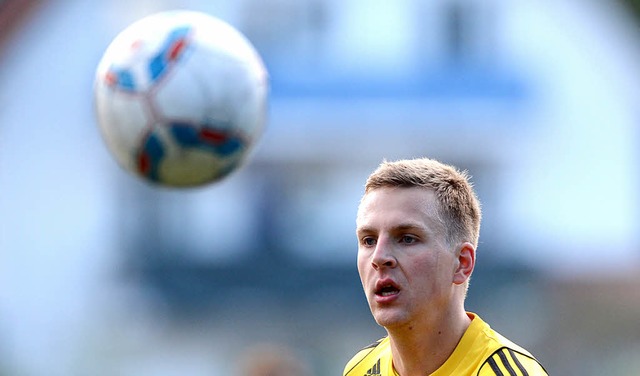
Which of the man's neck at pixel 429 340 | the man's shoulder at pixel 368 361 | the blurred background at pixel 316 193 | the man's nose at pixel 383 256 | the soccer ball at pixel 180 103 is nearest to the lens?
the man's nose at pixel 383 256

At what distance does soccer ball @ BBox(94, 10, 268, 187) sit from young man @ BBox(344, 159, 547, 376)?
176cm

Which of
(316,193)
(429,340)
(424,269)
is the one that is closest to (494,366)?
(429,340)

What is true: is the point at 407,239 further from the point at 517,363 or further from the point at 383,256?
the point at 517,363

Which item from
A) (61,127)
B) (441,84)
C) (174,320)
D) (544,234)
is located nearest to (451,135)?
(441,84)

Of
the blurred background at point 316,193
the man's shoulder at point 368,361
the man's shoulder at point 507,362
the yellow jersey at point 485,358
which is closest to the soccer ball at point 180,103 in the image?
the man's shoulder at point 368,361

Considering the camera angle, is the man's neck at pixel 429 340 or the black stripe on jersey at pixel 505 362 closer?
the black stripe on jersey at pixel 505 362

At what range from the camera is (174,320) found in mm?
25094

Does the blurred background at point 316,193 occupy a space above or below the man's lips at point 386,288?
above

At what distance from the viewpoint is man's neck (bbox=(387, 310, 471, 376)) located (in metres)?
5.88

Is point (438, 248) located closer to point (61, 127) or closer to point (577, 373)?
point (577, 373)

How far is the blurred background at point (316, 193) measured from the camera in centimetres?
2425

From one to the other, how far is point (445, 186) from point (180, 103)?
2.23m

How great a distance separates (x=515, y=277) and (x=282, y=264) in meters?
4.36

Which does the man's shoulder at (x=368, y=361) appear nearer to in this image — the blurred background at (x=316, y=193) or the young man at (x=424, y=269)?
the young man at (x=424, y=269)
